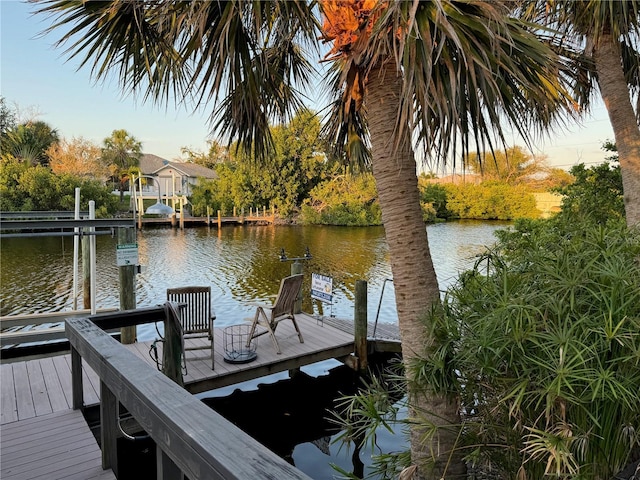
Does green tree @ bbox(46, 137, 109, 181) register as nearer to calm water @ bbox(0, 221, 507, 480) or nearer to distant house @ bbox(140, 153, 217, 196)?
distant house @ bbox(140, 153, 217, 196)

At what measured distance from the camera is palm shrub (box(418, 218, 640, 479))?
77.3 inches

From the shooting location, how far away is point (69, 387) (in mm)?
3861

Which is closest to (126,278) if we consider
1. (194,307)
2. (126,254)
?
(126,254)

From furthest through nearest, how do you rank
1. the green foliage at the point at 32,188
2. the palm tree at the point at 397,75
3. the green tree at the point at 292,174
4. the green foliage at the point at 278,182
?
the green foliage at the point at 278,182
the green tree at the point at 292,174
the green foliage at the point at 32,188
the palm tree at the point at 397,75

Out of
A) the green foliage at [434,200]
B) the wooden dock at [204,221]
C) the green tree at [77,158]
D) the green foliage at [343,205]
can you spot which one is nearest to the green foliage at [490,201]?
the green foliage at [434,200]

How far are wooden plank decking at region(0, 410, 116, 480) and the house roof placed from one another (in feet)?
123

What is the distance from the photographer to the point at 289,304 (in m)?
5.52

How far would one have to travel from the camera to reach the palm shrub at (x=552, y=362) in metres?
1.96

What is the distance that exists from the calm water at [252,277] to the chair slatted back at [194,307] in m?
1.04

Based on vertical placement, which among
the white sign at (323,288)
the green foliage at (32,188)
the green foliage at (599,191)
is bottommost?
the white sign at (323,288)

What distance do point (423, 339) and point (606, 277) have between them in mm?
1157

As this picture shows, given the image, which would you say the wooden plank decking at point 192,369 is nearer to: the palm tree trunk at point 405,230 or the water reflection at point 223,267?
the water reflection at point 223,267

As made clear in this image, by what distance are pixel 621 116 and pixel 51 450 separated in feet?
19.7

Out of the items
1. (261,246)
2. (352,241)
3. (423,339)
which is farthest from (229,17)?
(352,241)
